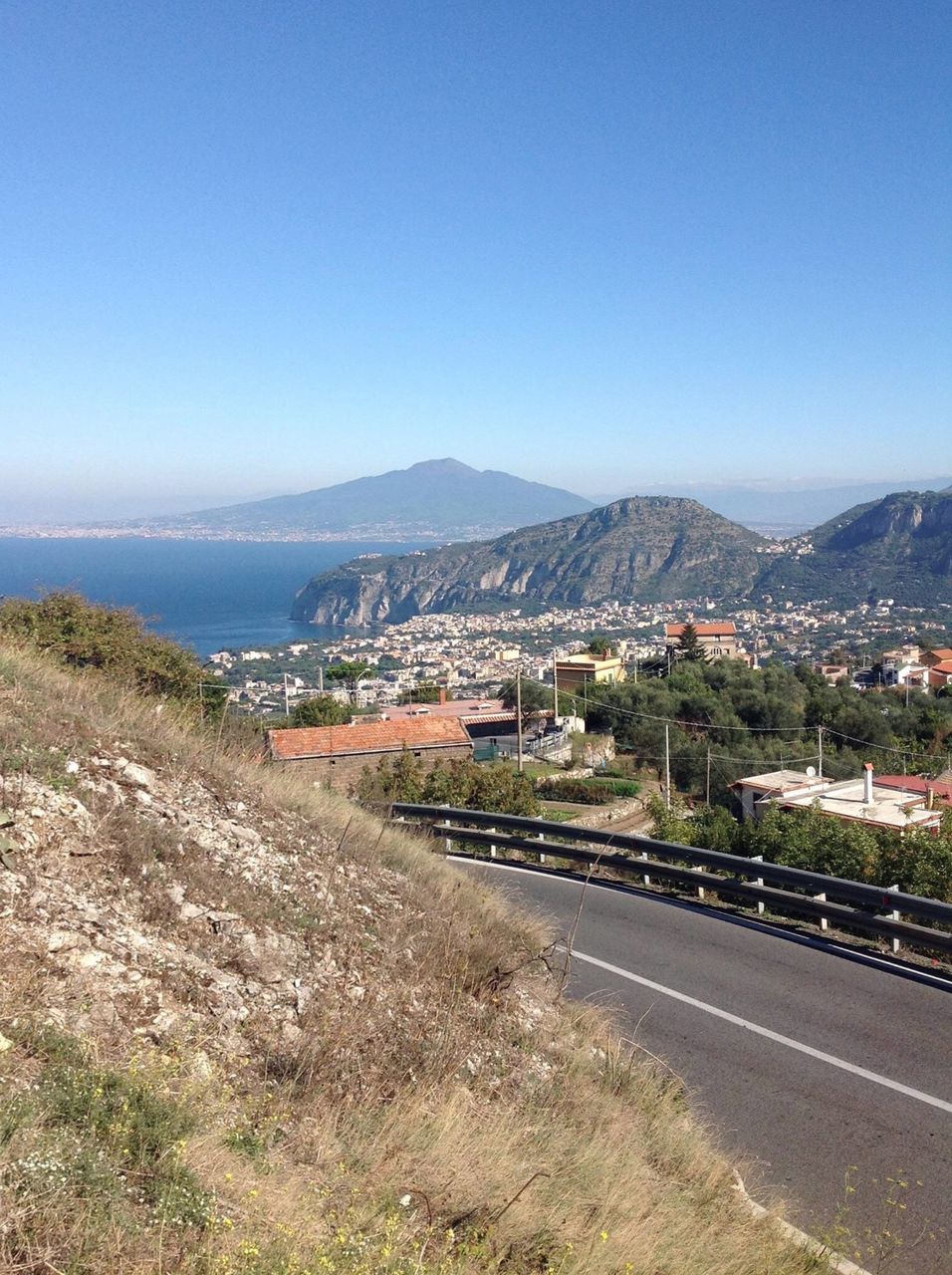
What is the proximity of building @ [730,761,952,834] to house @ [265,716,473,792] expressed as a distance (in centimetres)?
884

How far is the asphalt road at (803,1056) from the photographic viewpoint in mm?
5082

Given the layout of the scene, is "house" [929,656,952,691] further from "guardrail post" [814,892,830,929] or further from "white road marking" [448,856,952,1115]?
"white road marking" [448,856,952,1115]

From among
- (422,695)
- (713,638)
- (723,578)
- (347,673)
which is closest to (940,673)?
(713,638)

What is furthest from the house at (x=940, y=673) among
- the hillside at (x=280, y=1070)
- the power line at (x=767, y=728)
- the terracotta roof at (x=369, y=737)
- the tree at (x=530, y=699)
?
the hillside at (x=280, y=1070)

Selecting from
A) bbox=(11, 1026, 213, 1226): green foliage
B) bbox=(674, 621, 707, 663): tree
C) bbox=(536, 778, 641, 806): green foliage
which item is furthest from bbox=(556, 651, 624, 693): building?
bbox=(11, 1026, 213, 1226): green foliage

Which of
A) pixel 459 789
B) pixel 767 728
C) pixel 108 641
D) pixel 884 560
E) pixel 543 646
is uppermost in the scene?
pixel 108 641

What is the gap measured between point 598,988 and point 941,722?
43025 millimetres

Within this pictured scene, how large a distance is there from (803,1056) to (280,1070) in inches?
155

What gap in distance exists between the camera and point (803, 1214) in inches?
193

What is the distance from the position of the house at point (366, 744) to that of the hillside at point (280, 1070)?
21418 millimetres

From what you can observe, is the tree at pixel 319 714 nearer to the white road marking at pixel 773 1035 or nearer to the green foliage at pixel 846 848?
the green foliage at pixel 846 848

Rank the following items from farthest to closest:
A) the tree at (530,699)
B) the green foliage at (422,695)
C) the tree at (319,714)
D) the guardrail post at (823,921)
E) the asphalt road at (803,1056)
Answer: the green foliage at (422,695) → the tree at (530,699) → the tree at (319,714) → the guardrail post at (823,921) → the asphalt road at (803,1056)

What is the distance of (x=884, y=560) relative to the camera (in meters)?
174

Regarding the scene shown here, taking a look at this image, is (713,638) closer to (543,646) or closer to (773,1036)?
(543,646)
